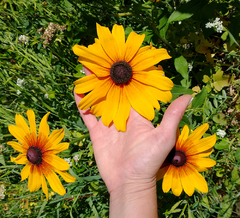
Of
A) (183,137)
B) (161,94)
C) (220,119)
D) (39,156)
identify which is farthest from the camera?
(220,119)

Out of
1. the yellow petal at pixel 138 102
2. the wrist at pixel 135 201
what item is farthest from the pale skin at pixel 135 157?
the yellow petal at pixel 138 102

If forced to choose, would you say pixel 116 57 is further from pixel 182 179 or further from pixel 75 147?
pixel 75 147

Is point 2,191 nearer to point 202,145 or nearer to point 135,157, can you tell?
point 135,157

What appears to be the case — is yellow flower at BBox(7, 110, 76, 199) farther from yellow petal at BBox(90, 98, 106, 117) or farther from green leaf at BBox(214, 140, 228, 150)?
green leaf at BBox(214, 140, 228, 150)

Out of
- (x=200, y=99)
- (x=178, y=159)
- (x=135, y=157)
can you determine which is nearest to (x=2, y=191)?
(x=135, y=157)

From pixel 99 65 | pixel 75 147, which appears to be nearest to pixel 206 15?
pixel 99 65

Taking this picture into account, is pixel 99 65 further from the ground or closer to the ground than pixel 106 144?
further from the ground
